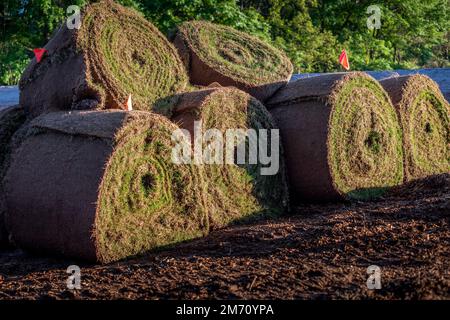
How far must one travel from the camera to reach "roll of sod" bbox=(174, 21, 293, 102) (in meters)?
6.79

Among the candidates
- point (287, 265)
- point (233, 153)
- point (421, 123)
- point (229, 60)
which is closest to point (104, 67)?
point (233, 153)

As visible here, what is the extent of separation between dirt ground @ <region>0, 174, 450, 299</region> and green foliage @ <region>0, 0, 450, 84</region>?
35.8 ft

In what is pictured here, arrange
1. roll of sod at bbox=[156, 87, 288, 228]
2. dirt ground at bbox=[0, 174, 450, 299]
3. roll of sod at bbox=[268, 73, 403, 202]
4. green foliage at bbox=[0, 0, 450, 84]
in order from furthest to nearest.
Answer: green foliage at bbox=[0, 0, 450, 84] < roll of sod at bbox=[268, 73, 403, 202] < roll of sod at bbox=[156, 87, 288, 228] < dirt ground at bbox=[0, 174, 450, 299]

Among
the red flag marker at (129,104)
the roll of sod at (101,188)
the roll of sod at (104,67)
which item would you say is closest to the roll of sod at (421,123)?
the roll of sod at (104,67)

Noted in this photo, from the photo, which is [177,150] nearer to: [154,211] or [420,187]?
[154,211]

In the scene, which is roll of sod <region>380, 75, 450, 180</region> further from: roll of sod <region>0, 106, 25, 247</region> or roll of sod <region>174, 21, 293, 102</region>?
roll of sod <region>0, 106, 25, 247</region>

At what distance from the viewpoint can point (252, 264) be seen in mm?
4297

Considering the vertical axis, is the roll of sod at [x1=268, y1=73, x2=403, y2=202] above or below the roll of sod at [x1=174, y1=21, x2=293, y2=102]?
below

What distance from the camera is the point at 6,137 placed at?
5.98 m

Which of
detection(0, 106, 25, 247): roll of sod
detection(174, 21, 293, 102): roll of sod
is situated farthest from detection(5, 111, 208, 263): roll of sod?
detection(174, 21, 293, 102): roll of sod

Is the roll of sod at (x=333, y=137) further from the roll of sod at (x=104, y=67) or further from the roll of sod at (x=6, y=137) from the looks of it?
the roll of sod at (x=6, y=137)

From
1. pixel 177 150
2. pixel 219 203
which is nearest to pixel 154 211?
pixel 177 150

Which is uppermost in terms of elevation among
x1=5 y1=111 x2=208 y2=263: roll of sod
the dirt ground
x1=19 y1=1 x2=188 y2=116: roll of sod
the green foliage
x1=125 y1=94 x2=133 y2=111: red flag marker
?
the green foliage

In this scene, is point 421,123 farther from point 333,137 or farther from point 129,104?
point 129,104
